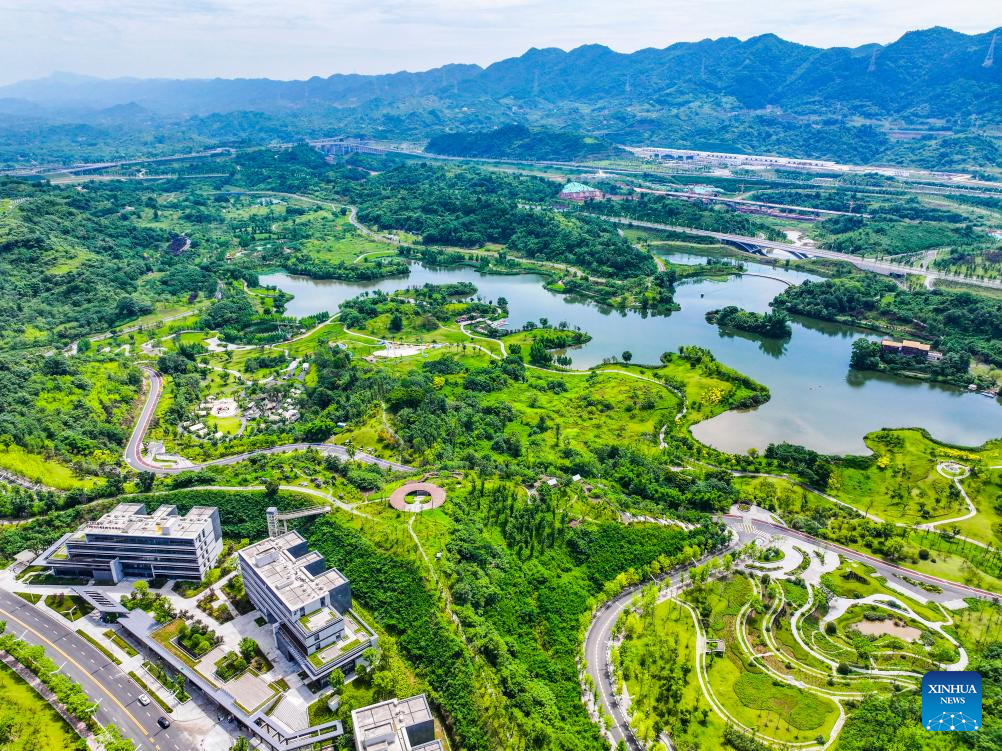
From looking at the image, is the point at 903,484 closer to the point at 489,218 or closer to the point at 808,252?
the point at 808,252

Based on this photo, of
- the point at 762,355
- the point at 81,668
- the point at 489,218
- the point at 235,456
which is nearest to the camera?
the point at 81,668

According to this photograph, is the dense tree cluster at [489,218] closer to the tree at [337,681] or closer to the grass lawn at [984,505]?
the grass lawn at [984,505]

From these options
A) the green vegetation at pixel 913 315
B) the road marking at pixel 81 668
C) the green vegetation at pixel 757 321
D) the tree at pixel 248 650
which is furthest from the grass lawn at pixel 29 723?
the green vegetation at pixel 757 321

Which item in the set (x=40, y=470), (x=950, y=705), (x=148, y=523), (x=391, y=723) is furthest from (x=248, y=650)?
(x=950, y=705)

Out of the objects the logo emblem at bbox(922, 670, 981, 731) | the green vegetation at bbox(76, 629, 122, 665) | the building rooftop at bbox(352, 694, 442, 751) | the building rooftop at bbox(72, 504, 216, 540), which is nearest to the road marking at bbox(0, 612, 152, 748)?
the green vegetation at bbox(76, 629, 122, 665)

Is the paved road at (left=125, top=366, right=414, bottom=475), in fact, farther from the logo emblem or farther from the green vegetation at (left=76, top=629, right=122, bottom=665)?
the logo emblem

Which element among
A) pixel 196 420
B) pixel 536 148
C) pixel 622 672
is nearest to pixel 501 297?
pixel 196 420
